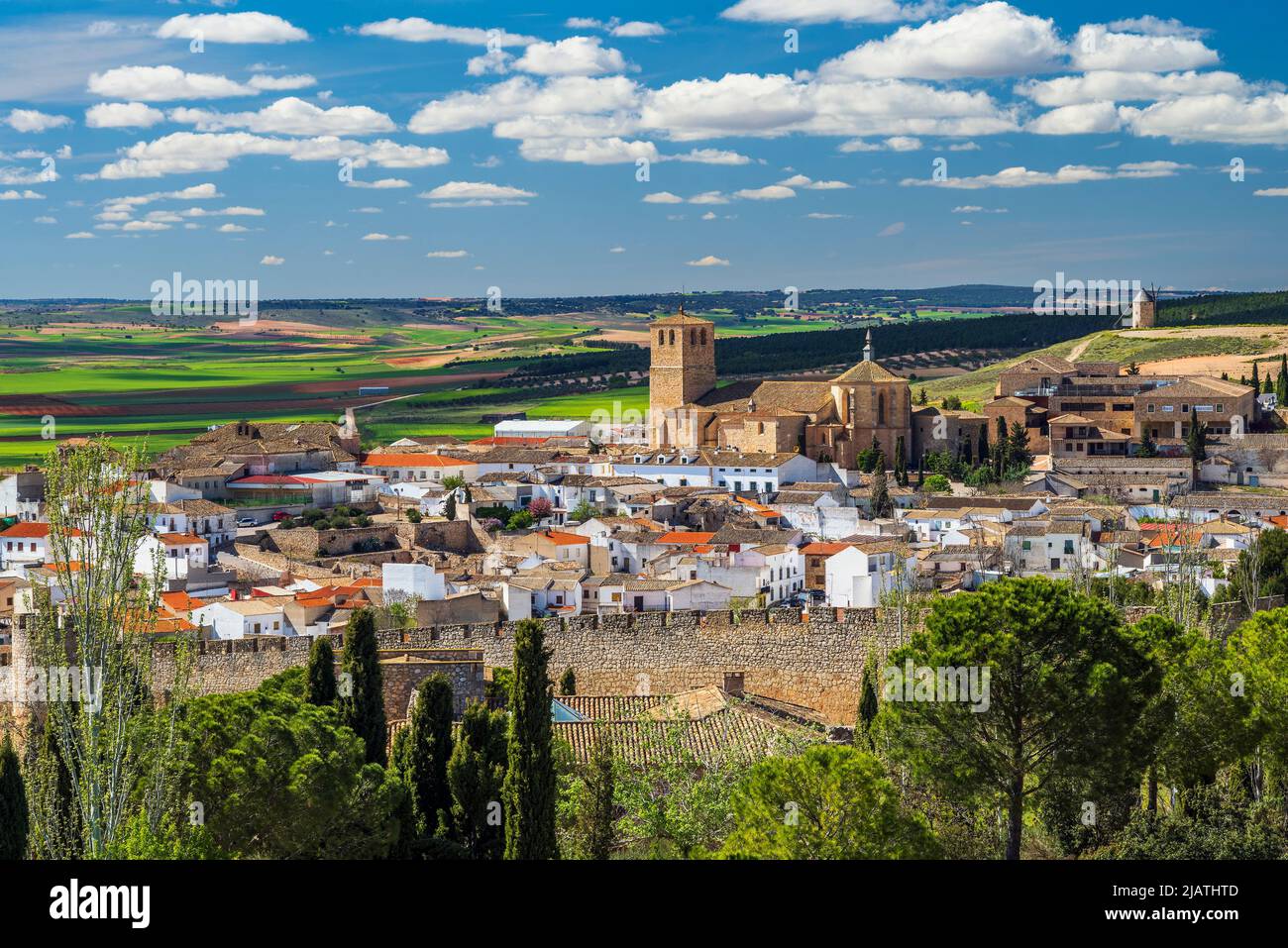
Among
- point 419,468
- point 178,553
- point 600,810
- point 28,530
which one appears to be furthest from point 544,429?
point 600,810

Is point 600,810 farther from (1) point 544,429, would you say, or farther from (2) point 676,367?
(1) point 544,429

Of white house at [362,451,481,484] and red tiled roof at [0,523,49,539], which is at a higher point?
white house at [362,451,481,484]

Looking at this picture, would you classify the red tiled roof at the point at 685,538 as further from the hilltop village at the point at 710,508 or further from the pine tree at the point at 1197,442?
the pine tree at the point at 1197,442

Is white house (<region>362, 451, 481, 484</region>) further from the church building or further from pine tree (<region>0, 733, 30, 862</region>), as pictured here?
pine tree (<region>0, 733, 30, 862</region>)

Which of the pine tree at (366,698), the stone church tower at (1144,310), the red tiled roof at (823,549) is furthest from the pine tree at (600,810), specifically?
the stone church tower at (1144,310)

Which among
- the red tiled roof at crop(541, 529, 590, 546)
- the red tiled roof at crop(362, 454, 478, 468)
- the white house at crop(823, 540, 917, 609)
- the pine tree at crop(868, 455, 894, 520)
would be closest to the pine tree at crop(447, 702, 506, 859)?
the white house at crop(823, 540, 917, 609)

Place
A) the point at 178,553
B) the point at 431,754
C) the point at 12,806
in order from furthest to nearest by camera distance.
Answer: the point at 178,553 → the point at 431,754 → the point at 12,806
